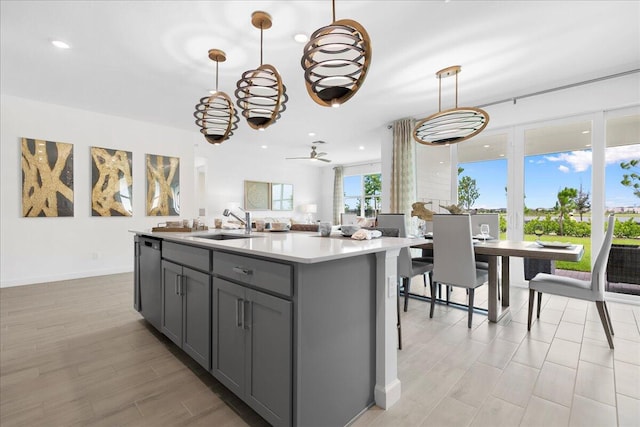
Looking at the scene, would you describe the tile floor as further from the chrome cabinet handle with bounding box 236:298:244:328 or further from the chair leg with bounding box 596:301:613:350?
the chrome cabinet handle with bounding box 236:298:244:328

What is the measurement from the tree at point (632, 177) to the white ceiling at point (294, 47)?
3.63ft

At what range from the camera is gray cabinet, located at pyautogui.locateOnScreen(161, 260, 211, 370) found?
1844 mm

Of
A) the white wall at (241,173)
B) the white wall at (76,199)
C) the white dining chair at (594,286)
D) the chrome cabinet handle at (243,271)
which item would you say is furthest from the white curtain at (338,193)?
the chrome cabinet handle at (243,271)

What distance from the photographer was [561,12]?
246 cm

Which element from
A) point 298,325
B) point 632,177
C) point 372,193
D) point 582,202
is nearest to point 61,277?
point 298,325

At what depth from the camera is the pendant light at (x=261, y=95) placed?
2.26 meters

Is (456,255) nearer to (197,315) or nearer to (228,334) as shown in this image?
(228,334)

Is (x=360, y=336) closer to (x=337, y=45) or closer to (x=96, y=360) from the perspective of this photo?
(x=337, y=45)

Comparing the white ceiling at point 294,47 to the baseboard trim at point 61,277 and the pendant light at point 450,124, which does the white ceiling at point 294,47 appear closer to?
the pendant light at point 450,124

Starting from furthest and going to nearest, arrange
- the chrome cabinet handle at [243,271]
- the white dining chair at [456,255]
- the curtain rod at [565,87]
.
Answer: the curtain rod at [565,87] → the white dining chair at [456,255] → the chrome cabinet handle at [243,271]

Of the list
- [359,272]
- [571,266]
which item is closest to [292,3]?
[359,272]

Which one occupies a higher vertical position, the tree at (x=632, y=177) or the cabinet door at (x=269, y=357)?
the tree at (x=632, y=177)

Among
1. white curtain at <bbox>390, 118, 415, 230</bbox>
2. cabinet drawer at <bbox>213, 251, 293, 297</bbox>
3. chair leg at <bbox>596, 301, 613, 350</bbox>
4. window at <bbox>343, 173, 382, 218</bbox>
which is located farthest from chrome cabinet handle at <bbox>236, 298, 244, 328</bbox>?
window at <bbox>343, 173, 382, 218</bbox>

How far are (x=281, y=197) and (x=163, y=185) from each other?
11.9 ft
